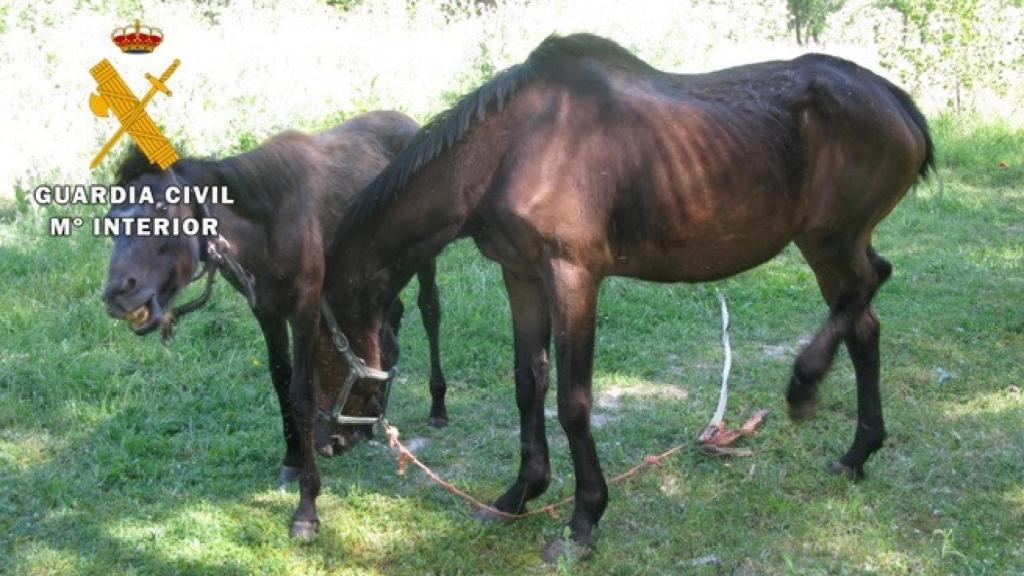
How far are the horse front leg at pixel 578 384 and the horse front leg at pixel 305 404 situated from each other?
1.09 metres

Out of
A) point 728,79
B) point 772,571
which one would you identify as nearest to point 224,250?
point 728,79

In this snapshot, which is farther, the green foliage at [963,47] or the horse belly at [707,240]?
the green foliage at [963,47]

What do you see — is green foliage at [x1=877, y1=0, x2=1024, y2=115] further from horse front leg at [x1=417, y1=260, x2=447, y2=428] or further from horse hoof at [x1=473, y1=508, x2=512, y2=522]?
horse hoof at [x1=473, y1=508, x2=512, y2=522]

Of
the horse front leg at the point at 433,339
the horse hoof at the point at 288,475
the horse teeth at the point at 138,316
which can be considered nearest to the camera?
the horse teeth at the point at 138,316

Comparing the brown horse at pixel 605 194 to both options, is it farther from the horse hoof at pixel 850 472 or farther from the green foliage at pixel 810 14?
the green foliage at pixel 810 14

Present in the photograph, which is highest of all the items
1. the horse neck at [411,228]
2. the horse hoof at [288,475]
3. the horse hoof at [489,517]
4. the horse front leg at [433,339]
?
the horse neck at [411,228]

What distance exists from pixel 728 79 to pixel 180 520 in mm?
3172

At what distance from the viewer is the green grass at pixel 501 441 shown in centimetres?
402

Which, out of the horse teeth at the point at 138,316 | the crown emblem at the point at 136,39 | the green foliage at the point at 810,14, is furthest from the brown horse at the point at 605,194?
the green foliage at the point at 810,14

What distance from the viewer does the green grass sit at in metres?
4.02

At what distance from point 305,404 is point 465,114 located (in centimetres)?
146

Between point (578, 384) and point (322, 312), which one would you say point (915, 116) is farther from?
point (322, 312)

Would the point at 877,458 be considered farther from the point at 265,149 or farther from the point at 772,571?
the point at 265,149

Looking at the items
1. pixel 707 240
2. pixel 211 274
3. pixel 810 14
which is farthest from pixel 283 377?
pixel 810 14
